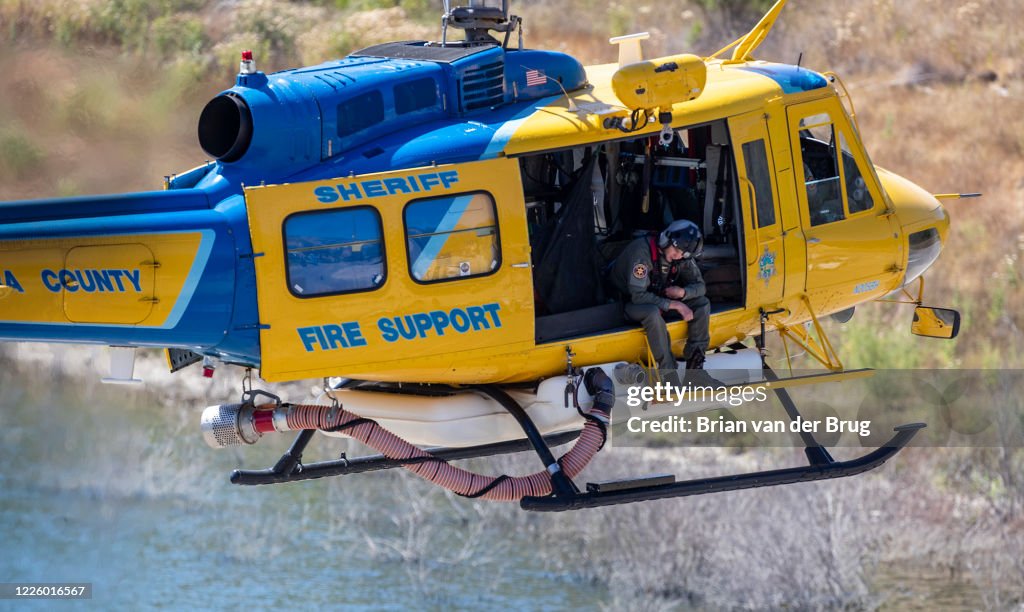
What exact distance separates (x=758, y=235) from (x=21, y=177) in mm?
7666

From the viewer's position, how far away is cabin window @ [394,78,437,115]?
977cm

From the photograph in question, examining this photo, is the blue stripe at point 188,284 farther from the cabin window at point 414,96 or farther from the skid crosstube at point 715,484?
the skid crosstube at point 715,484

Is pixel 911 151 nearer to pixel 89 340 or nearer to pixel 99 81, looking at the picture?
pixel 99 81

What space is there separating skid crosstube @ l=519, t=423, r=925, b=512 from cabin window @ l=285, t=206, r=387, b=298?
1757mm

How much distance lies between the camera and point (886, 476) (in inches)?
790

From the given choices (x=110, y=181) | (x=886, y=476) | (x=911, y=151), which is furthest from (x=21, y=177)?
(x=911, y=151)

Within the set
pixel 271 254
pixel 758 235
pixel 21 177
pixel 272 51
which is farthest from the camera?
pixel 272 51

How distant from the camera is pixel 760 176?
10297 mm

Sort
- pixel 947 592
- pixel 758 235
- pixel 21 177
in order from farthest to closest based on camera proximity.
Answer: pixel 947 592 → pixel 21 177 → pixel 758 235

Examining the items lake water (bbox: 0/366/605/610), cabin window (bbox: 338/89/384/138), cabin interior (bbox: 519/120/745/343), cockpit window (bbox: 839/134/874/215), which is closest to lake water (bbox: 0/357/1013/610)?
lake water (bbox: 0/366/605/610)

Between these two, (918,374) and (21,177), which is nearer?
(21,177)

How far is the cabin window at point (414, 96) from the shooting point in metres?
9.77

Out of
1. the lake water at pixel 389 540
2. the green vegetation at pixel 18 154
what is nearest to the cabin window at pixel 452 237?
the green vegetation at pixel 18 154

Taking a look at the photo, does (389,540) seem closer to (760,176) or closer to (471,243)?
(760,176)
